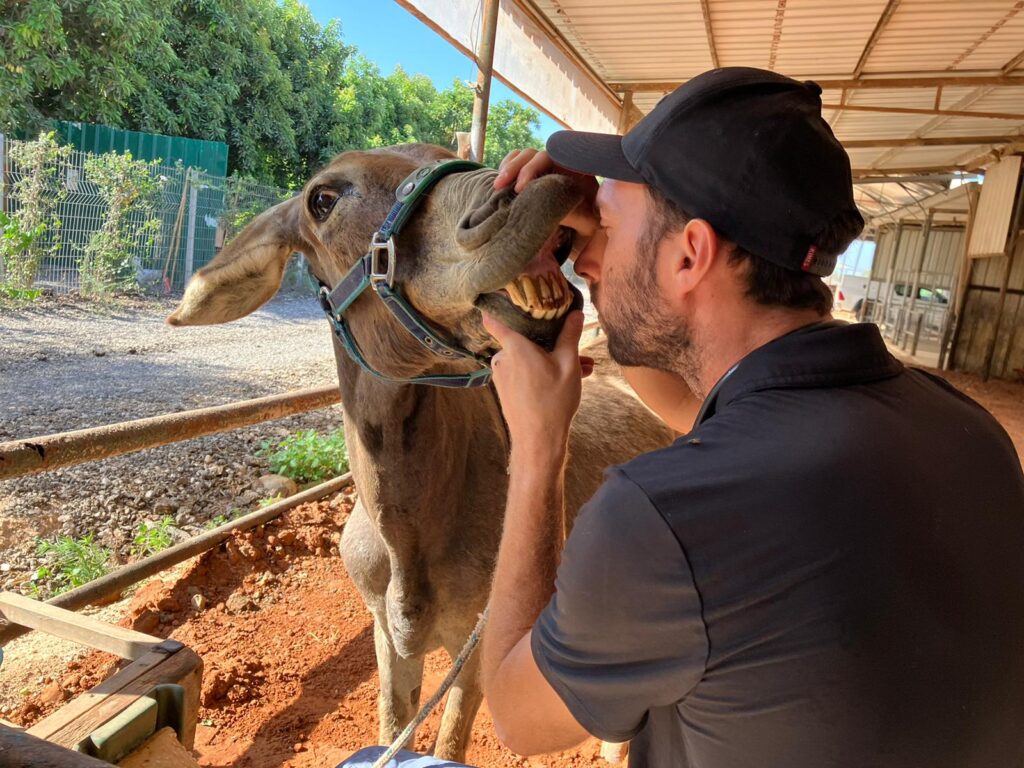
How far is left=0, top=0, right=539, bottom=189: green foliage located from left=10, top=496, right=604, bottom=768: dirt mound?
8.10 m

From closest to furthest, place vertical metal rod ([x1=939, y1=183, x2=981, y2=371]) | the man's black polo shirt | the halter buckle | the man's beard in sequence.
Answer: the man's black polo shirt → the man's beard → the halter buckle → vertical metal rod ([x1=939, y1=183, x2=981, y2=371])

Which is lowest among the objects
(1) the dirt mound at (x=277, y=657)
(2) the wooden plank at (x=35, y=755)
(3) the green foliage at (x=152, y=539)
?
(1) the dirt mound at (x=277, y=657)

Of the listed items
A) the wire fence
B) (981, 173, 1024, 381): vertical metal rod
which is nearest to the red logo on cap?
the wire fence

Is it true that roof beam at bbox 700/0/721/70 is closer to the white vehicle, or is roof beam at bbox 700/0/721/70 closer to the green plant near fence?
the green plant near fence

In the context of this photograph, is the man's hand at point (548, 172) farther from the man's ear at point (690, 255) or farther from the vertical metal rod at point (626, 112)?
the vertical metal rod at point (626, 112)

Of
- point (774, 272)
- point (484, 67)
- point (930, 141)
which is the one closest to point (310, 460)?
point (484, 67)

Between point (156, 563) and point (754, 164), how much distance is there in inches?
154

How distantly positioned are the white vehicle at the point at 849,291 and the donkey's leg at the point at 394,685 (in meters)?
31.3

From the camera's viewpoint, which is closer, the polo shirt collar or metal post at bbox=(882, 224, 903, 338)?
the polo shirt collar

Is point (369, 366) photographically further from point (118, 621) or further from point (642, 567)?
point (118, 621)

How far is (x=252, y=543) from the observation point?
4.98 m

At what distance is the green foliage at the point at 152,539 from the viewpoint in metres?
5.07

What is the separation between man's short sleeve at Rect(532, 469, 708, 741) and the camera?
1.07 meters

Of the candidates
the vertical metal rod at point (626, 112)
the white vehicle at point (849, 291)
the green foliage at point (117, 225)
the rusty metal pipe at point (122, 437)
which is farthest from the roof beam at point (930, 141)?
the white vehicle at point (849, 291)
